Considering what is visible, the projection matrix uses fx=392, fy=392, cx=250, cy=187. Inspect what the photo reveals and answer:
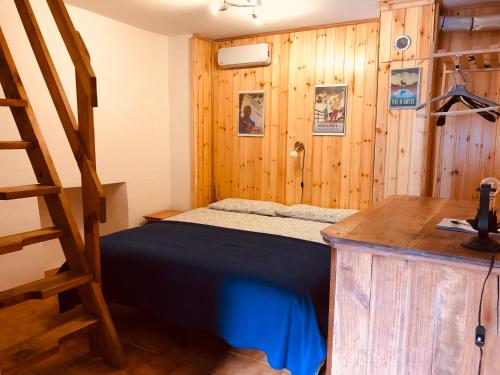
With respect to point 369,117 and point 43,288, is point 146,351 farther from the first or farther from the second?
point 369,117

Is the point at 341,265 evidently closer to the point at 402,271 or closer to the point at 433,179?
the point at 402,271

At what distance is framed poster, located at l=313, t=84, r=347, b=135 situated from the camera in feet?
12.7

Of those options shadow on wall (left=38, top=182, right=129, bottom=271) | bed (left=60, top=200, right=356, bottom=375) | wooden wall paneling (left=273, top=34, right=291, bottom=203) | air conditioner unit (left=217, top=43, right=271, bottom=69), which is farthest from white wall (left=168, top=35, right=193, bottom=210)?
bed (left=60, top=200, right=356, bottom=375)

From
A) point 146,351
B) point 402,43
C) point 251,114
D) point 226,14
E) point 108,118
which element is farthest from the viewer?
point 251,114

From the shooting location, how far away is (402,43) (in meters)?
3.28

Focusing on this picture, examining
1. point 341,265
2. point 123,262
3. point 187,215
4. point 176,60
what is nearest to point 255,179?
point 187,215

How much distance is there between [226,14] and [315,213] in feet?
6.56

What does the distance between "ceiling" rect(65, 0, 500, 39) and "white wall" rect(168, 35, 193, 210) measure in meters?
0.26

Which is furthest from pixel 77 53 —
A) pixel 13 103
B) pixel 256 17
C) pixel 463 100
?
pixel 463 100

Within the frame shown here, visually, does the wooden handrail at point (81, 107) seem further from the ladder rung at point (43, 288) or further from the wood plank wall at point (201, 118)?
the wood plank wall at point (201, 118)

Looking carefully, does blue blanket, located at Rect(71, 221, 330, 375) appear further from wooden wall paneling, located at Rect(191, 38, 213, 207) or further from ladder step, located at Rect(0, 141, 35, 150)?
wooden wall paneling, located at Rect(191, 38, 213, 207)

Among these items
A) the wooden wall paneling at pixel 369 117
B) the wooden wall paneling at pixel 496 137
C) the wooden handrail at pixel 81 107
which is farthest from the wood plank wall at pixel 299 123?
the wooden handrail at pixel 81 107

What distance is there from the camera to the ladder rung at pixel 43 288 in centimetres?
171

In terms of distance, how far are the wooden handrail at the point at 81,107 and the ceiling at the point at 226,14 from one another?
1.42m
